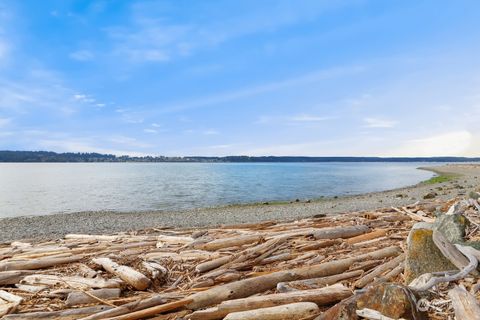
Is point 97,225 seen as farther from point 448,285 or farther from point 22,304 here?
point 448,285

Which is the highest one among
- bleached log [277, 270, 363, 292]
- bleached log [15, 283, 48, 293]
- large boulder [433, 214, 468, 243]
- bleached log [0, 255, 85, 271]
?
large boulder [433, 214, 468, 243]

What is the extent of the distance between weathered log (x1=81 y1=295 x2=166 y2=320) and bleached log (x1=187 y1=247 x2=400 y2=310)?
0.50 metres

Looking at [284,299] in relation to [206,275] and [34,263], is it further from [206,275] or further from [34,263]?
[34,263]

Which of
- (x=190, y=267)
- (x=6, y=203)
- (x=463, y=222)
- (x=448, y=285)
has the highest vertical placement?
(x=463, y=222)

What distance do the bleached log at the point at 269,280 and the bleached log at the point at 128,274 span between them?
118 centimetres

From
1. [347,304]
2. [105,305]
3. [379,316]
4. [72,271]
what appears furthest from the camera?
[72,271]

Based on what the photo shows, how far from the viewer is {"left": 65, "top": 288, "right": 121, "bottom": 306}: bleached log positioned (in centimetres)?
555

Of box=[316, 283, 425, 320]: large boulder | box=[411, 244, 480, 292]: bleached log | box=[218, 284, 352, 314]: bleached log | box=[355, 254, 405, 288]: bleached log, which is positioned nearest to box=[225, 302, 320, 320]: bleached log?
box=[218, 284, 352, 314]: bleached log

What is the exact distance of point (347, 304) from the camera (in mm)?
4305

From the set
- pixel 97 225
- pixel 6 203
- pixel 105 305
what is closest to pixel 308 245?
pixel 105 305

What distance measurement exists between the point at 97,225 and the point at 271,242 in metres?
17.5

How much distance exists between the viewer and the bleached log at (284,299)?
5.00m

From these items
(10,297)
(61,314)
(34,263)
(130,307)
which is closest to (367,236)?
(130,307)

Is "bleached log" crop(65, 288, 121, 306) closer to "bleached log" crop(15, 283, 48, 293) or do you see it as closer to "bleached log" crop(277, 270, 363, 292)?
"bleached log" crop(15, 283, 48, 293)
